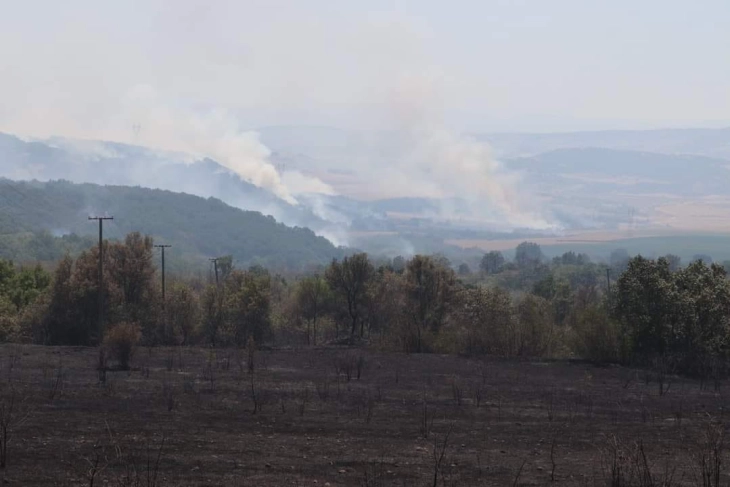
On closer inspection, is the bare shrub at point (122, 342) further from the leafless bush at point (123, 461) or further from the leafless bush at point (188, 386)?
the leafless bush at point (123, 461)

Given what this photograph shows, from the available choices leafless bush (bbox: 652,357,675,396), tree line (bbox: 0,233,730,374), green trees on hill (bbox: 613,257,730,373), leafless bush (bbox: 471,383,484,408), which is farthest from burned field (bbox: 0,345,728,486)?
tree line (bbox: 0,233,730,374)

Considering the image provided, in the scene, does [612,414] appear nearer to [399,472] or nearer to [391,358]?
[399,472]

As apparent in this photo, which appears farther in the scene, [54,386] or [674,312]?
[674,312]

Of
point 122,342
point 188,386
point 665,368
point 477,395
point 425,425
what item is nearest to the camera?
point 425,425

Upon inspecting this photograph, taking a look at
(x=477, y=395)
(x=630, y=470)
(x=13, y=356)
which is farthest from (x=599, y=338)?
(x=630, y=470)

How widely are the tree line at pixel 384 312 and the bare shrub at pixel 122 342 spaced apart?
0.28 metres

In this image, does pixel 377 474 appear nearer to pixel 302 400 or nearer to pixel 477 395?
pixel 302 400

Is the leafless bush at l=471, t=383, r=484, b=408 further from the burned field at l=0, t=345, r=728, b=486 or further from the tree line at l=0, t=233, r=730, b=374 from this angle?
the tree line at l=0, t=233, r=730, b=374

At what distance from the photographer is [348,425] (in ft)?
87.0

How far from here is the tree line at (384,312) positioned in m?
51.0

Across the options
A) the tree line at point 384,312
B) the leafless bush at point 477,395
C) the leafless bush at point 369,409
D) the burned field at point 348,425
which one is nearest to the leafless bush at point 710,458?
the burned field at point 348,425

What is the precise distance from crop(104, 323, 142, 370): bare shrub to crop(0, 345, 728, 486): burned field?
143cm

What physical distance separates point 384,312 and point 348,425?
155 ft

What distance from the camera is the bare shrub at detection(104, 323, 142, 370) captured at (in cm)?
4159
